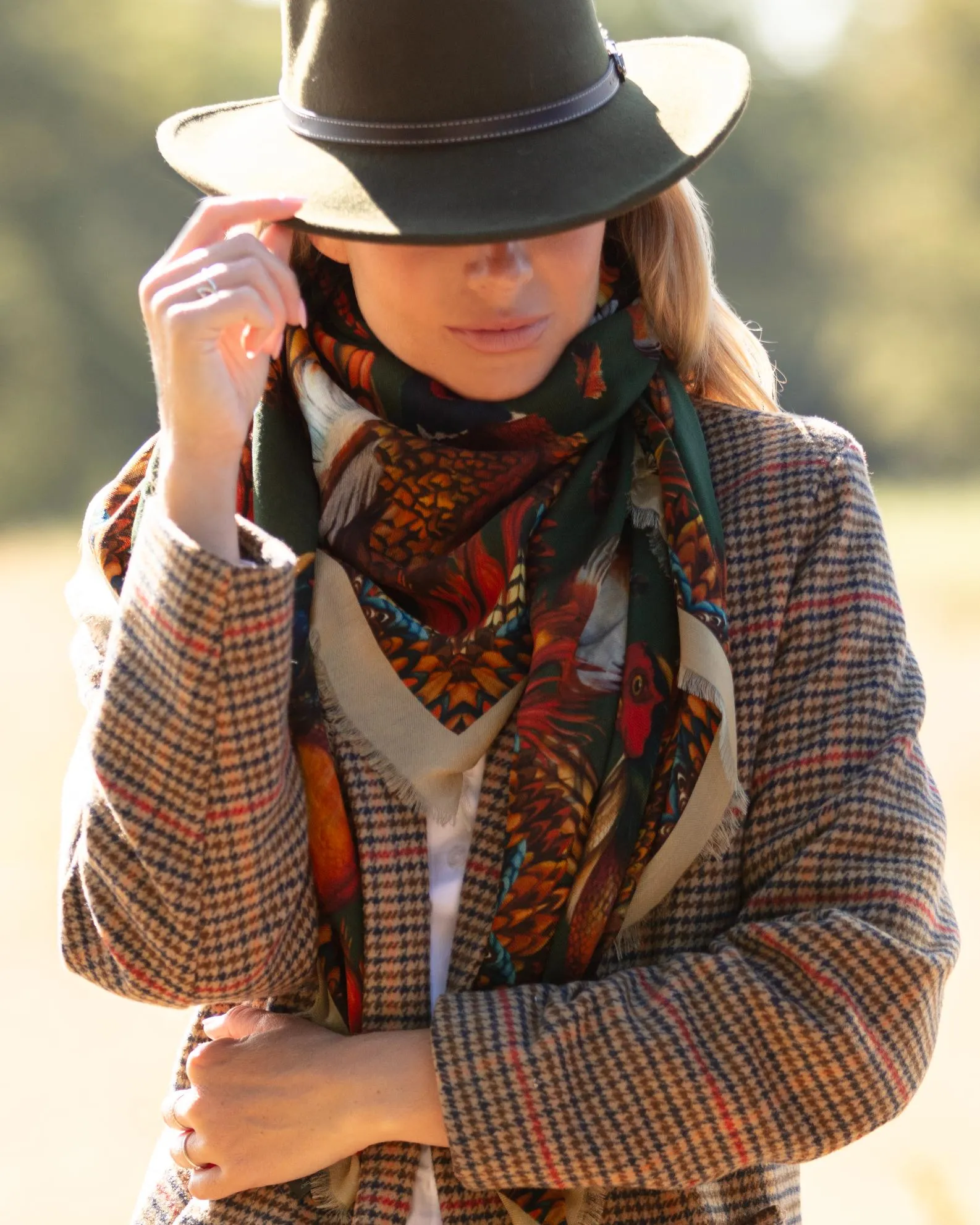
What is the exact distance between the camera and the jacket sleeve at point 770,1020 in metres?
1.42

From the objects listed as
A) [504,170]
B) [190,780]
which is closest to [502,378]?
[504,170]

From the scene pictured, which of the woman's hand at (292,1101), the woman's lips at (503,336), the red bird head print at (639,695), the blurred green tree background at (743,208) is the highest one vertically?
the woman's lips at (503,336)

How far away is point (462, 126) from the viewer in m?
1.54

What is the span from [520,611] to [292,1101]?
570 mm

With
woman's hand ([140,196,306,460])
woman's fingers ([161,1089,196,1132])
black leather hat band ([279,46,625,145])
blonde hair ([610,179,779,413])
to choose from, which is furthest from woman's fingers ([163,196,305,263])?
woman's fingers ([161,1089,196,1132])

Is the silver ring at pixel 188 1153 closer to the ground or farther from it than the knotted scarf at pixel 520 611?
closer to the ground

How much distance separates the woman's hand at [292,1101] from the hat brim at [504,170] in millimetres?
825

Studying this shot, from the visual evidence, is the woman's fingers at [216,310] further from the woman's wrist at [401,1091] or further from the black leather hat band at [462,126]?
the woman's wrist at [401,1091]

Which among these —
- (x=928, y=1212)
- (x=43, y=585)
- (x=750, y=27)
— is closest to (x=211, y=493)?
(x=928, y=1212)

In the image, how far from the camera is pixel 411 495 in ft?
5.63

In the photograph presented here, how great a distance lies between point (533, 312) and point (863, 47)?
14878mm

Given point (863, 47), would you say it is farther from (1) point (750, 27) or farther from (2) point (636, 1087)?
(2) point (636, 1087)

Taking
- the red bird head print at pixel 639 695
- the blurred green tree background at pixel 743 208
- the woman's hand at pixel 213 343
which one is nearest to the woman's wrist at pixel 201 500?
the woman's hand at pixel 213 343

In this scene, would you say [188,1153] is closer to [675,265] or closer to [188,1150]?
[188,1150]
